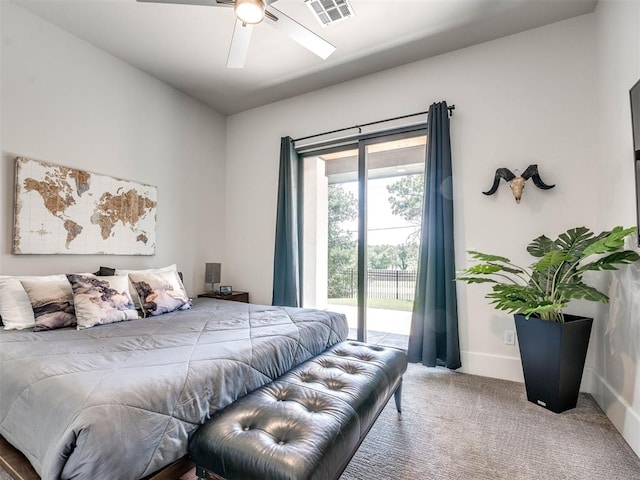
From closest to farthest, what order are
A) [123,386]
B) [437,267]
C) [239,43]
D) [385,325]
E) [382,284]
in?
[123,386], [239,43], [437,267], [382,284], [385,325]

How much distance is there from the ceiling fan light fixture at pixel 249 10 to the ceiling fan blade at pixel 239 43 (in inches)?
6.0

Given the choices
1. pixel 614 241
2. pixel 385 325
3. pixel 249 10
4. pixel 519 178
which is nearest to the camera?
pixel 614 241

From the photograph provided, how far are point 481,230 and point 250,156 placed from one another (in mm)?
3065

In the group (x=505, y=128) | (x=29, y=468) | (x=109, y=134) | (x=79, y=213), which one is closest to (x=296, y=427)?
(x=29, y=468)

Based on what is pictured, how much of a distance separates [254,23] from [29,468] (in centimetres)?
250

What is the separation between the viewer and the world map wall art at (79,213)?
8.23 ft

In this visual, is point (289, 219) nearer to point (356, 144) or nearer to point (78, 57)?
point (356, 144)

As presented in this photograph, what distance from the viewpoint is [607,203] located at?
7.71 ft

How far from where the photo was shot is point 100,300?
2316 millimetres

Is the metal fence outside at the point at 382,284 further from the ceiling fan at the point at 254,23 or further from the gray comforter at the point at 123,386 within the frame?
the ceiling fan at the point at 254,23

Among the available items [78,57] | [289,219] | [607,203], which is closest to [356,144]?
[289,219]

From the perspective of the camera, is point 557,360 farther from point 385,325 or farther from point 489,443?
point 385,325

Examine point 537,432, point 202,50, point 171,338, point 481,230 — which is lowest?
point 537,432

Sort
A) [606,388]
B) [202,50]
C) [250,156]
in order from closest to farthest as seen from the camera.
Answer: [606,388]
[202,50]
[250,156]
